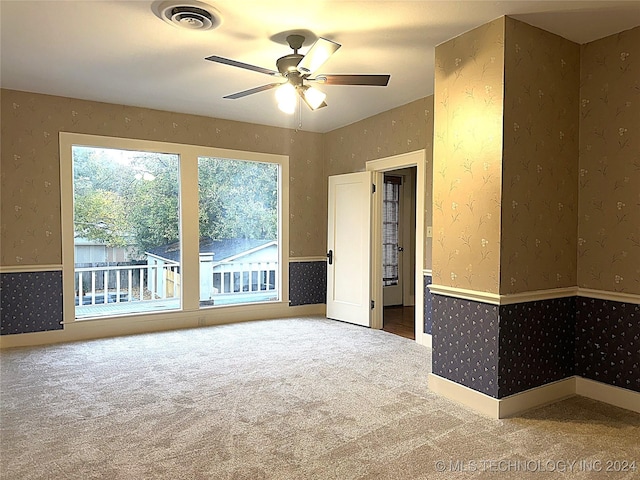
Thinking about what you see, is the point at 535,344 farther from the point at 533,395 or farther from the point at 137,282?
the point at 137,282

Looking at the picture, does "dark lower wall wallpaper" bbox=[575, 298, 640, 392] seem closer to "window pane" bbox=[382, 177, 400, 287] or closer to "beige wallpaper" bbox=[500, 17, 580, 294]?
"beige wallpaper" bbox=[500, 17, 580, 294]

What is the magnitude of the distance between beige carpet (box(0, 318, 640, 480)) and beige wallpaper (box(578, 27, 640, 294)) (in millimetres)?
986

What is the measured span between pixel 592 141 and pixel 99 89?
174 inches

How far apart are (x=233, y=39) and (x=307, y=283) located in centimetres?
374

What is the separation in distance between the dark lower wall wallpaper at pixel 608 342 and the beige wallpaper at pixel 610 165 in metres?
0.15

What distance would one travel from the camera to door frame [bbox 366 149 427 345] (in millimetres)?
4668

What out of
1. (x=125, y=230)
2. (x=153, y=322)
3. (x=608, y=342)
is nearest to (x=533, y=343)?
(x=608, y=342)

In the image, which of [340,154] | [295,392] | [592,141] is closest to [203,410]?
[295,392]

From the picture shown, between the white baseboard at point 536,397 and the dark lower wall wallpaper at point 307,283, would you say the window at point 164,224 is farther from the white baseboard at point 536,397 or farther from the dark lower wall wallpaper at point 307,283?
the white baseboard at point 536,397

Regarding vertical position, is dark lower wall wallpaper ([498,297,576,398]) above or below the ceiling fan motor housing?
below

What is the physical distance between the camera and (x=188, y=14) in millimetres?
2785

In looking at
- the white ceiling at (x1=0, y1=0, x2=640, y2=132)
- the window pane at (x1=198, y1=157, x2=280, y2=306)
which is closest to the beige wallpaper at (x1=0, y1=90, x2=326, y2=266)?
the white ceiling at (x1=0, y1=0, x2=640, y2=132)

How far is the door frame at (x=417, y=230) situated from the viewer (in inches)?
184

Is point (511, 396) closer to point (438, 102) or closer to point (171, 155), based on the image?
point (438, 102)
